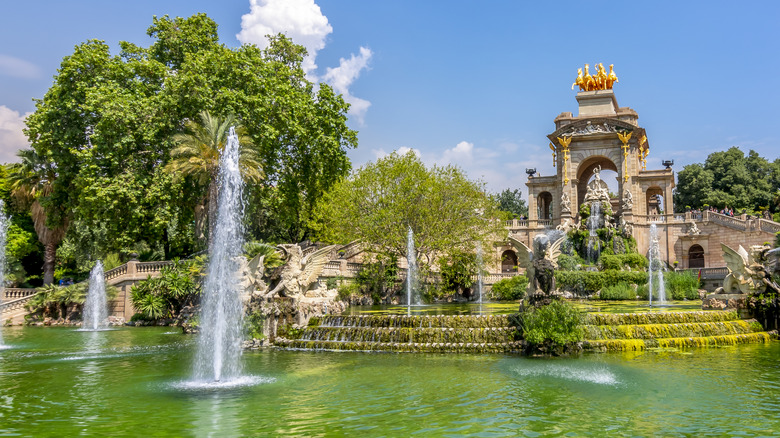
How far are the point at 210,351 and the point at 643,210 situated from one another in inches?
1767

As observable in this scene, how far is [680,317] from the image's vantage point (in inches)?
657

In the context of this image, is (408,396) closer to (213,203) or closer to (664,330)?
(664,330)

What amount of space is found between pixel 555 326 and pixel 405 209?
56.2 ft

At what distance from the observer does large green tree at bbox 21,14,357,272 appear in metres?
28.5

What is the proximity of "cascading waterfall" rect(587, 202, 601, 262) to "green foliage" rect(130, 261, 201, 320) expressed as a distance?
25.6 meters

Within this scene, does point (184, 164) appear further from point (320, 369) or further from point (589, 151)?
point (589, 151)

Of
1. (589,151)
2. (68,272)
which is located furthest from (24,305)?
(589,151)

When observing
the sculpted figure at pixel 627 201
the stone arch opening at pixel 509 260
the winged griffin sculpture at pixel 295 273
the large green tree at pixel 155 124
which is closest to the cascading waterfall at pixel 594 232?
the sculpted figure at pixel 627 201

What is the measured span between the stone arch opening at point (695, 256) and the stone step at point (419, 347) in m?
37.3

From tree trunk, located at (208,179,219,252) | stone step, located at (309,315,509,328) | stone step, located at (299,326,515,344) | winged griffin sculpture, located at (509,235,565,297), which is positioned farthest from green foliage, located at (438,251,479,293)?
Result: winged griffin sculpture, located at (509,235,565,297)

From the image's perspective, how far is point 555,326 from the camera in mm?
13961

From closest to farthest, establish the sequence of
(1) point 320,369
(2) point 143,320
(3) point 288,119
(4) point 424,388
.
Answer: (4) point 424,388 < (1) point 320,369 < (2) point 143,320 < (3) point 288,119

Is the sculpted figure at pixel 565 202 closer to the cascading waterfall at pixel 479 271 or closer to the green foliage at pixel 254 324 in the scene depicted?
the cascading waterfall at pixel 479 271

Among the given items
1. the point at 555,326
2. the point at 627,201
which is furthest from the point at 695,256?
the point at 555,326
